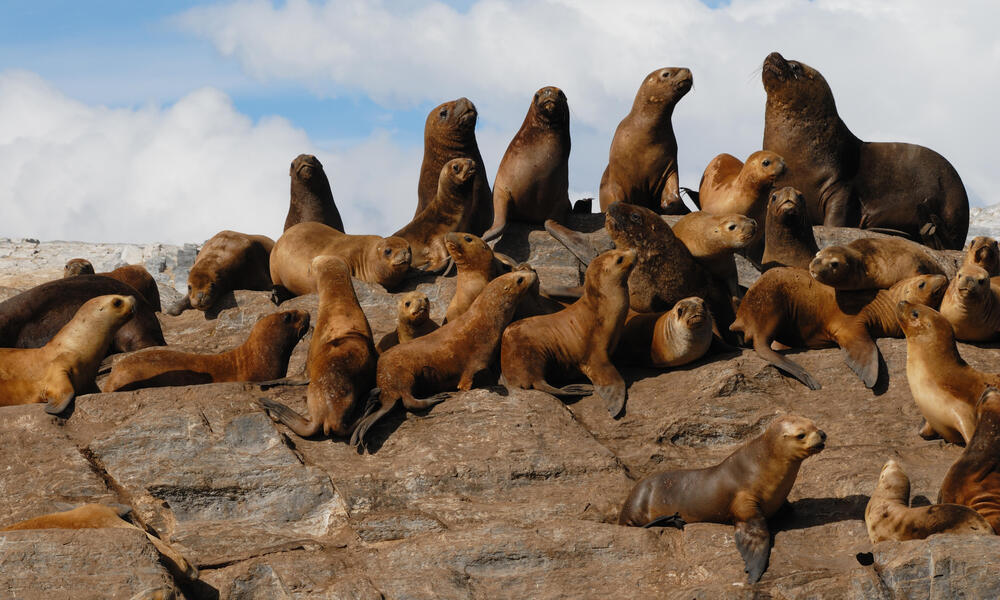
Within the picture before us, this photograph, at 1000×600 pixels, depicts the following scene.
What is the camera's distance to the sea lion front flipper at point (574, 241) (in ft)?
36.9

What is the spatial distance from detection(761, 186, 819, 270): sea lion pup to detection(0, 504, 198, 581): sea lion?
603 centimetres

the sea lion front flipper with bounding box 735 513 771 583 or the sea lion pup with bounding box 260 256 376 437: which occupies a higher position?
the sea lion pup with bounding box 260 256 376 437

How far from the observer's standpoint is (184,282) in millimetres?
14875

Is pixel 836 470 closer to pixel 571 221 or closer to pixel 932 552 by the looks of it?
pixel 932 552

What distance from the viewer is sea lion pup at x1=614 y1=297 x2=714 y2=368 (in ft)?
28.4

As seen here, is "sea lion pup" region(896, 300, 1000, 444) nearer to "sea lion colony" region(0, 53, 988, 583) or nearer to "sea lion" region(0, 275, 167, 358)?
"sea lion colony" region(0, 53, 988, 583)

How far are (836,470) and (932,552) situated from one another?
5.39ft

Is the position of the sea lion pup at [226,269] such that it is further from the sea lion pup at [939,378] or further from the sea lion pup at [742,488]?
the sea lion pup at [939,378]

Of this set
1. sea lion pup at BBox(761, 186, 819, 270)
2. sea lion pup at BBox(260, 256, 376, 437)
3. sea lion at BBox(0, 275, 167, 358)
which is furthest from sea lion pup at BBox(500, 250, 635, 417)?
sea lion at BBox(0, 275, 167, 358)

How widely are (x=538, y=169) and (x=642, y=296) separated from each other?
9.31 feet

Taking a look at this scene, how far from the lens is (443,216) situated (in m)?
11.6

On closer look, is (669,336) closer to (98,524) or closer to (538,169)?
(538,169)

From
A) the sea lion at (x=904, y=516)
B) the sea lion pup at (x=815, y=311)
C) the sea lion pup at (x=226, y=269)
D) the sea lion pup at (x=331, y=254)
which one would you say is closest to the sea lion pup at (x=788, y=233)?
the sea lion pup at (x=815, y=311)

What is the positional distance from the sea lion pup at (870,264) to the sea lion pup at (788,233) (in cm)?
100
